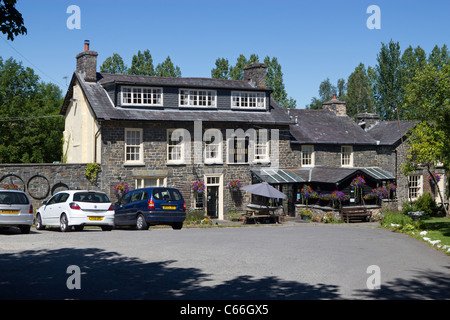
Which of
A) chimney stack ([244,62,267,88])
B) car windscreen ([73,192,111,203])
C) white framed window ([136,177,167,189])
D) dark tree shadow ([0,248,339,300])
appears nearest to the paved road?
dark tree shadow ([0,248,339,300])

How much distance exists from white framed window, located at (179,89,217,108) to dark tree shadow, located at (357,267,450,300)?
23682 mm

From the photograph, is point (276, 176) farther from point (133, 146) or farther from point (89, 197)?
point (89, 197)

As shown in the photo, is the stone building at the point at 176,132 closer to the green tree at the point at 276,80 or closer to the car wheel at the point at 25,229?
the car wheel at the point at 25,229

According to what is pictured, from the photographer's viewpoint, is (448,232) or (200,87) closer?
(448,232)

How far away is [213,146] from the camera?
3394 centimetres

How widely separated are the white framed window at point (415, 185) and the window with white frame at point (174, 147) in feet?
58.5

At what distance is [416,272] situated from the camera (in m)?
12.2

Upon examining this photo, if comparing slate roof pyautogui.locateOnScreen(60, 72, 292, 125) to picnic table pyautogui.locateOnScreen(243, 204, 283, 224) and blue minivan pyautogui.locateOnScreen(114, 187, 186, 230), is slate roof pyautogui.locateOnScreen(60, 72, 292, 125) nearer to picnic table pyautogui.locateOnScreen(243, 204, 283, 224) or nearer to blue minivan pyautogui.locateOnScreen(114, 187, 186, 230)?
picnic table pyautogui.locateOnScreen(243, 204, 283, 224)

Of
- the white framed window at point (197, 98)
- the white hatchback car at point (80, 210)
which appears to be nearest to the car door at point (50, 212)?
the white hatchback car at point (80, 210)

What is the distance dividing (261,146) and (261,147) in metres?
0.06

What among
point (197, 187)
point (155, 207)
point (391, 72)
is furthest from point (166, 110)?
point (391, 72)

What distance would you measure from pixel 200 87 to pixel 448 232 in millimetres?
17563
